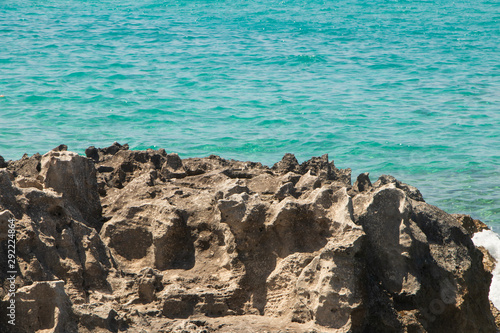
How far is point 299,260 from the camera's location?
12.1 ft

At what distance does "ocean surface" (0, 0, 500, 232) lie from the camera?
39.6 feet

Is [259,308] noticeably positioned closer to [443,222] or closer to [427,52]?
[443,222]

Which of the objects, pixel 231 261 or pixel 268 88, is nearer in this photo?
pixel 231 261

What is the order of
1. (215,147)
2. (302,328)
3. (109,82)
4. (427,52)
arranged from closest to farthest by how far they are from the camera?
1. (302,328)
2. (215,147)
3. (109,82)
4. (427,52)

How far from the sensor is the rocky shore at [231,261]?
337 centimetres

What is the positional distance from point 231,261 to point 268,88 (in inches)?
507

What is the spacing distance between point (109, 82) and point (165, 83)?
1541 millimetres

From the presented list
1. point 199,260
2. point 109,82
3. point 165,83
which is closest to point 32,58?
point 109,82

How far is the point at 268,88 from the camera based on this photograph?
16391mm

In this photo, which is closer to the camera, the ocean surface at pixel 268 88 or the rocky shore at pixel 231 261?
the rocky shore at pixel 231 261

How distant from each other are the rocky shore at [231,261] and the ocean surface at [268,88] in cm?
525

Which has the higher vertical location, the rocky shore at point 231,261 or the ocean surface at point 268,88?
the rocky shore at point 231,261

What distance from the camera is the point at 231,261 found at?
3814 millimetres

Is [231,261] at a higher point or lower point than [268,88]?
higher
